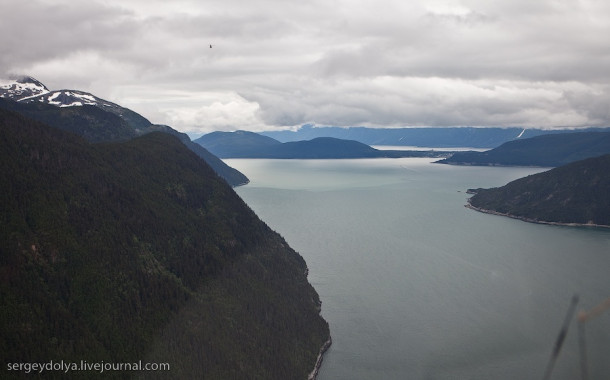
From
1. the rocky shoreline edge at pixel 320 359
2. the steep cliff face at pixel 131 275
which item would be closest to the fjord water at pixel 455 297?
the rocky shoreline edge at pixel 320 359

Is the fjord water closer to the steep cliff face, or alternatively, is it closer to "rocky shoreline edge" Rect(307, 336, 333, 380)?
"rocky shoreline edge" Rect(307, 336, 333, 380)

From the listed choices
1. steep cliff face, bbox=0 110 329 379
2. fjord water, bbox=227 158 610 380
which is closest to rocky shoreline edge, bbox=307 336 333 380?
fjord water, bbox=227 158 610 380

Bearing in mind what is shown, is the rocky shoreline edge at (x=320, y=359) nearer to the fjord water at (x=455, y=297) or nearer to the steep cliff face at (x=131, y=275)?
the fjord water at (x=455, y=297)

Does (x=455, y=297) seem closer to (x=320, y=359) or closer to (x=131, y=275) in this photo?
(x=320, y=359)

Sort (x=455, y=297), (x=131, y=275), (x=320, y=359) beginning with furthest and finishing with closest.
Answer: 1. (x=455, y=297)
2. (x=320, y=359)
3. (x=131, y=275)

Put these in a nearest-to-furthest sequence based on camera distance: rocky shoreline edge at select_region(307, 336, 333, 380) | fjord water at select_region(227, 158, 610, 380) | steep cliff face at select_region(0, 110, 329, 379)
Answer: steep cliff face at select_region(0, 110, 329, 379), rocky shoreline edge at select_region(307, 336, 333, 380), fjord water at select_region(227, 158, 610, 380)

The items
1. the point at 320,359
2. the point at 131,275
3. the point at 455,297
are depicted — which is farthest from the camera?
the point at 455,297

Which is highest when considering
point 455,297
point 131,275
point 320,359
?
point 131,275

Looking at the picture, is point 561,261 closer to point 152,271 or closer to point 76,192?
point 152,271

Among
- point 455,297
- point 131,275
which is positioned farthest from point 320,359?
point 455,297
